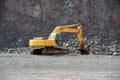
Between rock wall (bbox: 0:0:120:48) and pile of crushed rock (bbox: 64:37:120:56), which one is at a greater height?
rock wall (bbox: 0:0:120:48)

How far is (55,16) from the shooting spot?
36.3 m

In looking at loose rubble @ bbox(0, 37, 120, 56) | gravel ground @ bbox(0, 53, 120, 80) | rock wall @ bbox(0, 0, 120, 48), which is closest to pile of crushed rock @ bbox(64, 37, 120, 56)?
loose rubble @ bbox(0, 37, 120, 56)

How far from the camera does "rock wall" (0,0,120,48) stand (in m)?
35.8

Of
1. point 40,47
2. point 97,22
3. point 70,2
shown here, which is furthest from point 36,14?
point 40,47

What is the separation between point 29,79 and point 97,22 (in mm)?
27467

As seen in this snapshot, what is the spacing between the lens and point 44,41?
77.5ft

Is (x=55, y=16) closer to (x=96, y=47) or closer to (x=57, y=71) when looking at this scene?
(x=96, y=47)

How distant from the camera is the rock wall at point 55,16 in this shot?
117ft

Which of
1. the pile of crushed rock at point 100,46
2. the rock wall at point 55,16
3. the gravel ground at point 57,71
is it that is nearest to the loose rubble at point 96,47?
the pile of crushed rock at point 100,46

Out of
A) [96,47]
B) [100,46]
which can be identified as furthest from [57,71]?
[100,46]

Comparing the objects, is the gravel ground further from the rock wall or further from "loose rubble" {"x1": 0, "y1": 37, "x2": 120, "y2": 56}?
the rock wall

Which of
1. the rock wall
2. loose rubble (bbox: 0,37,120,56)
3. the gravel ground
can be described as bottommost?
the gravel ground

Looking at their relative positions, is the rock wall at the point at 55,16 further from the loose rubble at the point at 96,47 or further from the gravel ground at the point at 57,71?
the gravel ground at the point at 57,71

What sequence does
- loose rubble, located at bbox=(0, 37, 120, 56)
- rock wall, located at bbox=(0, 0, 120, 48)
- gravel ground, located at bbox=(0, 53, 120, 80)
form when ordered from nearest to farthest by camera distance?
gravel ground, located at bbox=(0, 53, 120, 80) → loose rubble, located at bbox=(0, 37, 120, 56) → rock wall, located at bbox=(0, 0, 120, 48)
